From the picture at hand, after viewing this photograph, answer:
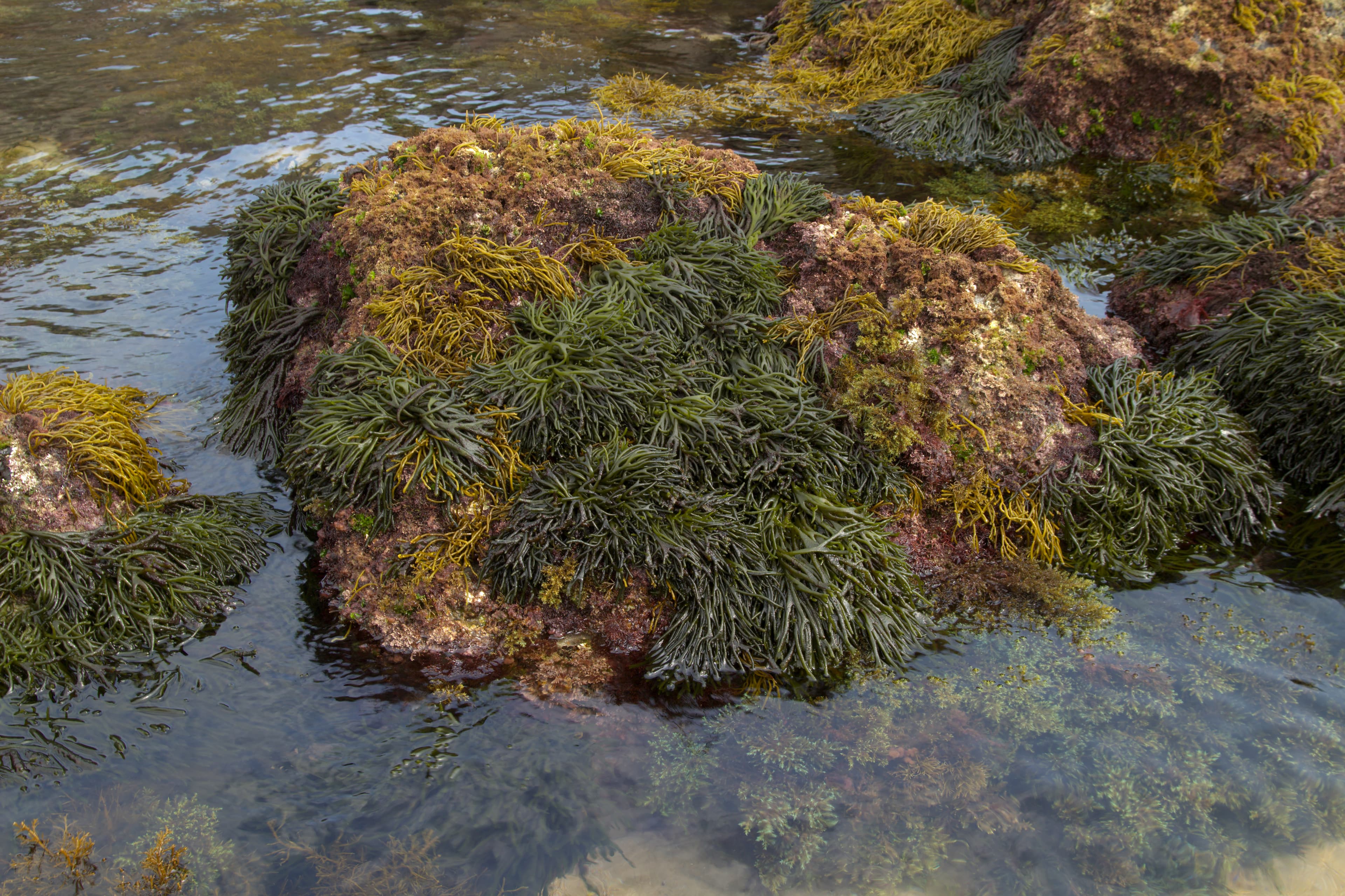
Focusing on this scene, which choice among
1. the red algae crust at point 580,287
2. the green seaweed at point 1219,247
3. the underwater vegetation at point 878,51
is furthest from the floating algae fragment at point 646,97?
the green seaweed at point 1219,247

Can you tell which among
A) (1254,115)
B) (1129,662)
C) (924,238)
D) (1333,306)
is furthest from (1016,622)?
(1254,115)

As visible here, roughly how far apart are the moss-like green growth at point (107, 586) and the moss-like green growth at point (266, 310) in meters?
0.92

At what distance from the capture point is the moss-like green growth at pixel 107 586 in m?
3.81

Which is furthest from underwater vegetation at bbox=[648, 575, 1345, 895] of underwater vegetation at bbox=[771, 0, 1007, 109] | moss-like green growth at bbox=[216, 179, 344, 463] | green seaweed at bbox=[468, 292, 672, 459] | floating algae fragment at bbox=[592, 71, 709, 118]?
underwater vegetation at bbox=[771, 0, 1007, 109]

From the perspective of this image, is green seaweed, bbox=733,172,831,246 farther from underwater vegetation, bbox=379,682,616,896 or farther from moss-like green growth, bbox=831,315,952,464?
underwater vegetation, bbox=379,682,616,896

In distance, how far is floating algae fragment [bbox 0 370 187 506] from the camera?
4.36 m

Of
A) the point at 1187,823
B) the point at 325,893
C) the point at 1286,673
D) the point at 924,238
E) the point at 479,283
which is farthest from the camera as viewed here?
the point at 924,238

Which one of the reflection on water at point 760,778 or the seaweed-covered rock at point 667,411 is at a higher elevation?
the seaweed-covered rock at point 667,411

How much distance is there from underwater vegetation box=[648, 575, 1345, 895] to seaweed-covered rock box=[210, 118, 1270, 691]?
1.16 ft

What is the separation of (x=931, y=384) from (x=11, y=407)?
5.12 meters

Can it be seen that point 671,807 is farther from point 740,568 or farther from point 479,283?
point 479,283

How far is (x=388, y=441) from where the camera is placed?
13.6 feet

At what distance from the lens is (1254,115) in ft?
25.9

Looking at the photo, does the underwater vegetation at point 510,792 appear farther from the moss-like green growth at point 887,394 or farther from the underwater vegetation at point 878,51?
the underwater vegetation at point 878,51
